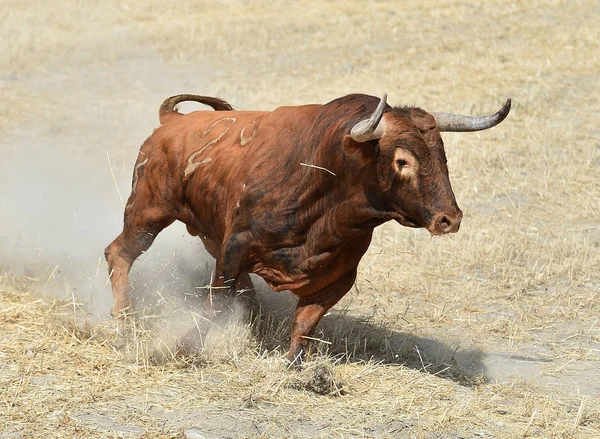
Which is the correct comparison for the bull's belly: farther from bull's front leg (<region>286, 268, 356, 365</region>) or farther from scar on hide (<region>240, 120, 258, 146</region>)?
scar on hide (<region>240, 120, 258, 146</region>)

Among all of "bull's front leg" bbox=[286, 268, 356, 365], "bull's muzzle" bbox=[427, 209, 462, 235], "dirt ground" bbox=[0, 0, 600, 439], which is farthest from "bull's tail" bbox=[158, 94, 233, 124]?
"bull's muzzle" bbox=[427, 209, 462, 235]

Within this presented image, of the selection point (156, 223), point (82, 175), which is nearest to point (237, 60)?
point (82, 175)

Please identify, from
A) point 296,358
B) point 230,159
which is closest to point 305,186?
point 230,159

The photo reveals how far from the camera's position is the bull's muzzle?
18.3 feet

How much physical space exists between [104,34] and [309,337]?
47.2ft

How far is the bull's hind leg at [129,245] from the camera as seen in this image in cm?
737

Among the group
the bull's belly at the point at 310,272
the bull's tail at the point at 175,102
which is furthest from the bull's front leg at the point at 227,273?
the bull's tail at the point at 175,102

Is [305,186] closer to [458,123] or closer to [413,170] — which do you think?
[413,170]

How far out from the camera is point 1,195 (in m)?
10.5

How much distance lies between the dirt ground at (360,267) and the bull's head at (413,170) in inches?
47.6

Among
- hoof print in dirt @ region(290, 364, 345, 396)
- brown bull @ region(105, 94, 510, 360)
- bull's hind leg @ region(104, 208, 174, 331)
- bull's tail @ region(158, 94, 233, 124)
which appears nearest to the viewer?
brown bull @ region(105, 94, 510, 360)

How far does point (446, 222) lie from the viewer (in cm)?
561

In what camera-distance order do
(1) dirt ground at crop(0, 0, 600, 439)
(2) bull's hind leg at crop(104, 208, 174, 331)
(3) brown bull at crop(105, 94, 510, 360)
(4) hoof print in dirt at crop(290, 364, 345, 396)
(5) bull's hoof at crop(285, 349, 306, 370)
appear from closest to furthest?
(3) brown bull at crop(105, 94, 510, 360), (1) dirt ground at crop(0, 0, 600, 439), (4) hoof print in dirt at crop(290, 364, 345, 396), (5) bull's hoof at crop(285, 349, 306, 370), (2) bull's hind leg at crop(104, 208, 174, 331)

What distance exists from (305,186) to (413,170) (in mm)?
768
